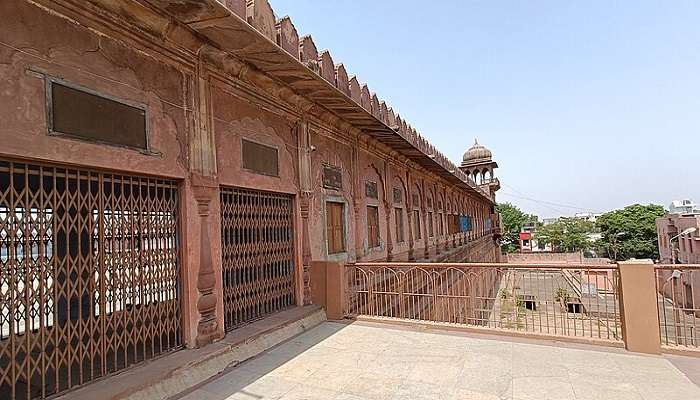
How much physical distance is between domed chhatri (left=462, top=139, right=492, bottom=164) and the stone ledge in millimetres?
28737

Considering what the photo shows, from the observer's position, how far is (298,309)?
21.7ft

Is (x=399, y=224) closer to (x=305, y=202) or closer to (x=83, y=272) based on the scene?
(x=305, y=202)

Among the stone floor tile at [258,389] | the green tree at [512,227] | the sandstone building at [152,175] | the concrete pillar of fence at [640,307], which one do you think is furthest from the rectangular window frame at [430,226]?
the green tree at [512,227]

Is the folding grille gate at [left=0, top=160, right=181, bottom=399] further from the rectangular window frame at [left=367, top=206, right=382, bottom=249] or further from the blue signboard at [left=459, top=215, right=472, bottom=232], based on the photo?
the blue signboard at [left=459, top=215, right=472, bottom=232]

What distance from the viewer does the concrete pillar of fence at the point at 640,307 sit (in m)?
4.82

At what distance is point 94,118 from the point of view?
3742mm

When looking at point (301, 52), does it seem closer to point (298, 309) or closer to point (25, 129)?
point (25, 129)

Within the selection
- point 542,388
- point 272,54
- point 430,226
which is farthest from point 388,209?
point 542,388

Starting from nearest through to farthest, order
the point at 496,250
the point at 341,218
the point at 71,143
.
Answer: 1. the point at 71,143
2. the point at 341,218
3. the point at 496,250

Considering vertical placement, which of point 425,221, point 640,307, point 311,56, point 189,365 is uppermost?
point 311,56

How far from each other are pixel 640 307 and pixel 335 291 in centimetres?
429

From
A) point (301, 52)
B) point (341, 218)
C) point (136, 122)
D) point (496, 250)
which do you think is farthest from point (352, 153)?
point (496, 250)

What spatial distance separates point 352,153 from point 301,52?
150 inches

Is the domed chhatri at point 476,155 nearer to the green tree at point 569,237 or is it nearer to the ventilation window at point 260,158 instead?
the ventilation window at point 260,158
